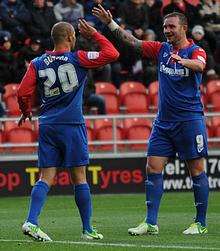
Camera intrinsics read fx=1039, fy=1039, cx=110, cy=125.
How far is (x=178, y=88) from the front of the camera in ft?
36.2

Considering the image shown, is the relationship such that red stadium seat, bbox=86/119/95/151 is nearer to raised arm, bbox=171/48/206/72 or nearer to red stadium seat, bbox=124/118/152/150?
red stadium seat, bbox=124/118/152/150

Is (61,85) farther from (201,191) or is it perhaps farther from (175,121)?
(201,191)

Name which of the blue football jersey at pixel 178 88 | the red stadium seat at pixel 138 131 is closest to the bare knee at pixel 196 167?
the blue football jersey at pixel 178 88

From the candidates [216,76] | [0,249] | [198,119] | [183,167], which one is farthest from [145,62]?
[0,249]

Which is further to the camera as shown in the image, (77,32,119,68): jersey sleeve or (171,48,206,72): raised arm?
(171,48,206,72): raised arm

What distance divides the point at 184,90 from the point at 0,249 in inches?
111

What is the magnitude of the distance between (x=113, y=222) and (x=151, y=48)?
2.57 metres

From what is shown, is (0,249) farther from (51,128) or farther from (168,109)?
(168,109)

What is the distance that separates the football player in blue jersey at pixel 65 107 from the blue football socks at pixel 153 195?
0.81 metres

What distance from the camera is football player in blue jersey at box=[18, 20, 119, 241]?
1028cm

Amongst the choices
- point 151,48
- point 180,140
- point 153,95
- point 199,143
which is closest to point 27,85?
point 151,48

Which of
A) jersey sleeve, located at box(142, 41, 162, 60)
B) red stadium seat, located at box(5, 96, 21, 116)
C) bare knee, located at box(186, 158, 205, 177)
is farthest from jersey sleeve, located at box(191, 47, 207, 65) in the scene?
red stadium seat, located at box(5, 96, 21, 116)

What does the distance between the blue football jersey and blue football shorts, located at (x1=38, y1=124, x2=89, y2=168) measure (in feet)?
3.87

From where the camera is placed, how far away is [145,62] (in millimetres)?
21844
